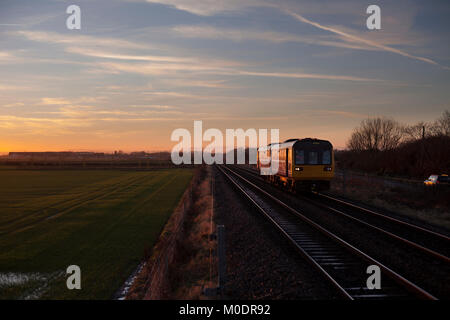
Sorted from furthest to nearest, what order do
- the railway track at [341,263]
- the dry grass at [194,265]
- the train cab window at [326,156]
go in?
the train cab window at [326,156], the dry grass at [194,265], the railway track at [341,263]

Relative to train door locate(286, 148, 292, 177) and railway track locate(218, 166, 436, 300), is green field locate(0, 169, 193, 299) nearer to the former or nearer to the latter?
railway track locate(218, 166, 436, 300)

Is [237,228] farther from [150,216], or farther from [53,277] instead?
[150,216]

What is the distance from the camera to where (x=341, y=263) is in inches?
321

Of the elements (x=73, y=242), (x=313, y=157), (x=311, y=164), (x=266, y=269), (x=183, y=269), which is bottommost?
(x=73, y=242)

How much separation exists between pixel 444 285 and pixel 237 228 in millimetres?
7391

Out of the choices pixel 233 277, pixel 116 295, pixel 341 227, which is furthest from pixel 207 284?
pixel 341 227

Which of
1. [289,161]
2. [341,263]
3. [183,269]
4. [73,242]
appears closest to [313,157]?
[289,161]

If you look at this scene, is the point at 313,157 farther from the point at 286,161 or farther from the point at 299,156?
the point at 286,161

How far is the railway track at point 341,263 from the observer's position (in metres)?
6.33

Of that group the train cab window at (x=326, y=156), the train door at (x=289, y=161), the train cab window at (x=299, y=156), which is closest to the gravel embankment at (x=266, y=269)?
the train cab window at (x=299, y=156)
